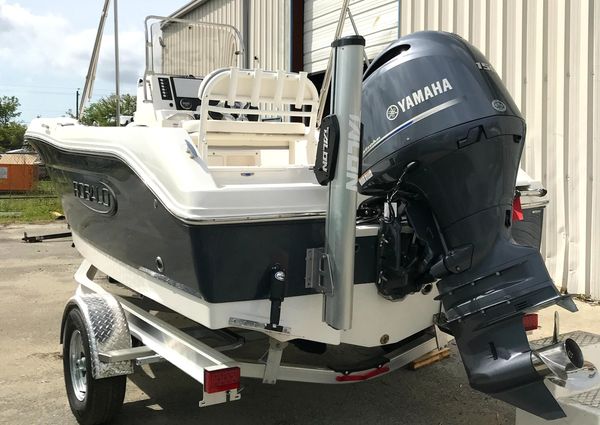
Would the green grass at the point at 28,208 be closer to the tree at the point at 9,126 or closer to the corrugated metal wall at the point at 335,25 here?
the corrugated metal wall at the point at 335,25

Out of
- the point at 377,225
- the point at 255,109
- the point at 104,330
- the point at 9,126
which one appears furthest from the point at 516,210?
the point at 9,126

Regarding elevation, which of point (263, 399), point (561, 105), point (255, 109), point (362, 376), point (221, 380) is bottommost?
point (263, 399)

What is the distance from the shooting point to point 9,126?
148ft

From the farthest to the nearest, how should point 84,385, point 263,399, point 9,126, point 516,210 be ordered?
1. point 9,126
2. point 263,399
3. point 84,385
4. point 516,210

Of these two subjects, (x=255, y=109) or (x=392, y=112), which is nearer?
(x=392, y=112)

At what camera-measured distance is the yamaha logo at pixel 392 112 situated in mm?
2492

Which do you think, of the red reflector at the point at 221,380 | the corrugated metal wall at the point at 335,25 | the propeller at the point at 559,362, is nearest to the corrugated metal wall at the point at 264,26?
the corrugated metal wall at the point at 335,25

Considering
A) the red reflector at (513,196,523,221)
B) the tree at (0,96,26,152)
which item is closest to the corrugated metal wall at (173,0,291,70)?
the red reflector at (513,196,523,221)

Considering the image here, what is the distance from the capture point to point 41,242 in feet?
30.9

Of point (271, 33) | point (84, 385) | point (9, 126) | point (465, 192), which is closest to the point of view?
point (465, 192)

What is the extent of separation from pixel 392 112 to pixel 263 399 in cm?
194

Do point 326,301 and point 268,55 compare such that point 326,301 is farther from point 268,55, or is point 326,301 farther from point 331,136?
point 268,55

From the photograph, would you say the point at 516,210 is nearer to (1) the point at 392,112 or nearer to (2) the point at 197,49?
(1) the point at 392,112

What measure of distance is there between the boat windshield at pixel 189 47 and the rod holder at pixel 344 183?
2934mm
